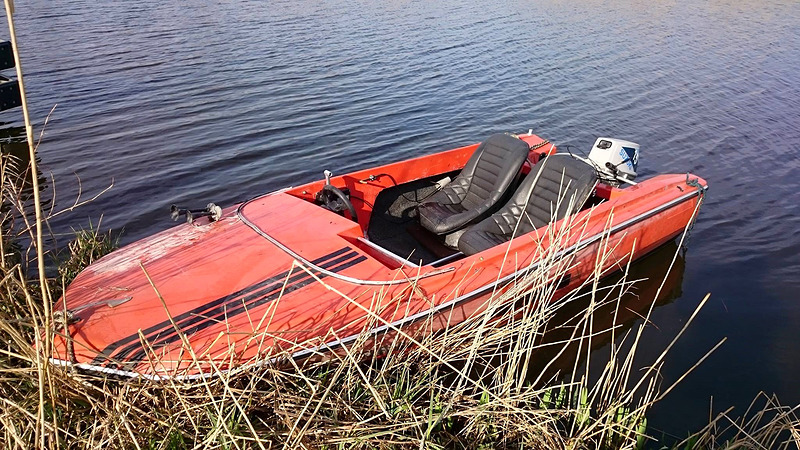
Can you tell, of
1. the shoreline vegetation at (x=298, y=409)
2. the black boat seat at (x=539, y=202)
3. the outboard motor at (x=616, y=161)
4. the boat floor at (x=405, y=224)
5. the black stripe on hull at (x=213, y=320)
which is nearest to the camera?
the shoreline vegetation at (x=298, y=409)

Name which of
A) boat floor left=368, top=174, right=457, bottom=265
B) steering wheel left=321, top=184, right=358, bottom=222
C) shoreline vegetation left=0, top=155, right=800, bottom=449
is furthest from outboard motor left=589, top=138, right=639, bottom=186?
shoreline vegetation left=0, top=155, right=800, bottom=449

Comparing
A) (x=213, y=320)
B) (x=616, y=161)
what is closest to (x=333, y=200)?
(x=213, y=320)

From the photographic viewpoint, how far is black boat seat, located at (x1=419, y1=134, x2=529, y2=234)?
5727 millimetres

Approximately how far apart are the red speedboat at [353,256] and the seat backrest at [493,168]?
14 millimetres

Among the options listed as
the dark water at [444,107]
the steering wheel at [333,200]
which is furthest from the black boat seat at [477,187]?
the dark water at [444,107]

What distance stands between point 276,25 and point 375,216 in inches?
459

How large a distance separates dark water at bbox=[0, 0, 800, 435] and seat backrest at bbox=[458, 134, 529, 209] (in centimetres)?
195

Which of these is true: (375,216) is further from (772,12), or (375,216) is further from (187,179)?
(772,12)

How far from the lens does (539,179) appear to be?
5.54 metres

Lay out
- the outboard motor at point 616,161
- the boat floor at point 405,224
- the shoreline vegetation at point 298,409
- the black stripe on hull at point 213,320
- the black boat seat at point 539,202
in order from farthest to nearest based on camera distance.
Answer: the outboard motor at point 616,161
the boat floor at point 405,224
the black boat seat at point 539,202
the black stripe on hull at point 213,320
the shoreline vegetation at point 298,409

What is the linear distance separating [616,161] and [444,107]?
17.3 feet

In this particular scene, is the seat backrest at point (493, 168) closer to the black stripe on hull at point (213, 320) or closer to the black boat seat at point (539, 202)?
the black boat seat at point (539, 202)

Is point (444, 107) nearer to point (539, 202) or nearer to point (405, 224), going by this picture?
point (405, 224)

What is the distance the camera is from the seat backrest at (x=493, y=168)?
228 inches
